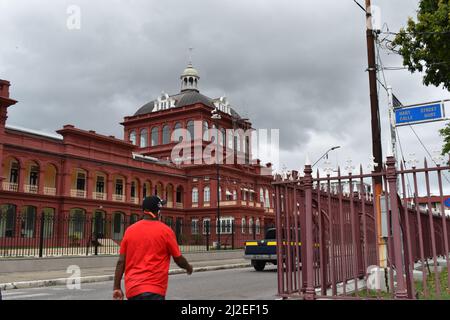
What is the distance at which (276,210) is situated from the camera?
7.80 metres

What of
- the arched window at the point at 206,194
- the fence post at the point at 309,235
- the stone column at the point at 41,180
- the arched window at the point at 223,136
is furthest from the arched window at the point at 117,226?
the fence post at the point at 309,235

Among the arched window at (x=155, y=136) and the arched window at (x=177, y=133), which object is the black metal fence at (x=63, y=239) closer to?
the arched window at (x=177, y=133)

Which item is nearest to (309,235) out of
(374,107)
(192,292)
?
(374,107)

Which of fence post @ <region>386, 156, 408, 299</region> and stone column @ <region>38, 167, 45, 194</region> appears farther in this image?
stone column @ <region>38, 167, 45, 194</region>

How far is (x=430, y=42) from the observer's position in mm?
12359

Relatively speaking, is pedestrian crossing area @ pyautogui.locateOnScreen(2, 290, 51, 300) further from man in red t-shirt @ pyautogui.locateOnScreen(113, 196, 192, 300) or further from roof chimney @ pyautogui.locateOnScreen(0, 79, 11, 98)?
roof chimney @ pyautogui.locateOnScreen(0, 79, 11, 98)

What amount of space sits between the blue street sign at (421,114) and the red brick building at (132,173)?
1684cm

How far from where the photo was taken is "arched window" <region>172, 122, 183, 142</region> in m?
57.8

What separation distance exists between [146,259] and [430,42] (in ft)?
35.5

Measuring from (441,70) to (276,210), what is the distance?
814 cm

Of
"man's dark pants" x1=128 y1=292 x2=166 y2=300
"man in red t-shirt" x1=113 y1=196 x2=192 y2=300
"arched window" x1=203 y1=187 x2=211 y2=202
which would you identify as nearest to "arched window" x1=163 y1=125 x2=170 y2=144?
"arched window" x1=203 y1=187 x2=211 y2=202

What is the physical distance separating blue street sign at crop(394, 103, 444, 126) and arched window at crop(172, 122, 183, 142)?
156ft
